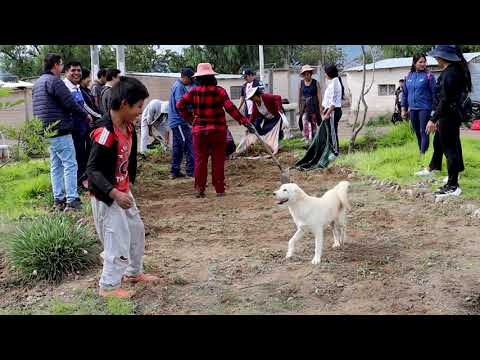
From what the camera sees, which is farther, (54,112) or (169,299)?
(54,112)

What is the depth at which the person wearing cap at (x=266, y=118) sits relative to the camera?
11.1 m

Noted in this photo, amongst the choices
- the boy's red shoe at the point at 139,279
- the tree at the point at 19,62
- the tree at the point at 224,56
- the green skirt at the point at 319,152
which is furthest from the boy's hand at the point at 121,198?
the tree at the point at 19,62

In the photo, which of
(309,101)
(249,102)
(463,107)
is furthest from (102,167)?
(309,101)

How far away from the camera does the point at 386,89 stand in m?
24.1

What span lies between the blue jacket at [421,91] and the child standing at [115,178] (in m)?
5.97

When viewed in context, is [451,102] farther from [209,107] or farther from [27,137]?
[27,137]

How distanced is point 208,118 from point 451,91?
307cm

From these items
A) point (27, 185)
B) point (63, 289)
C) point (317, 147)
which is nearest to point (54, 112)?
point (27, 185)

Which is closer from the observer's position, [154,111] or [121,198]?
[121,198]
